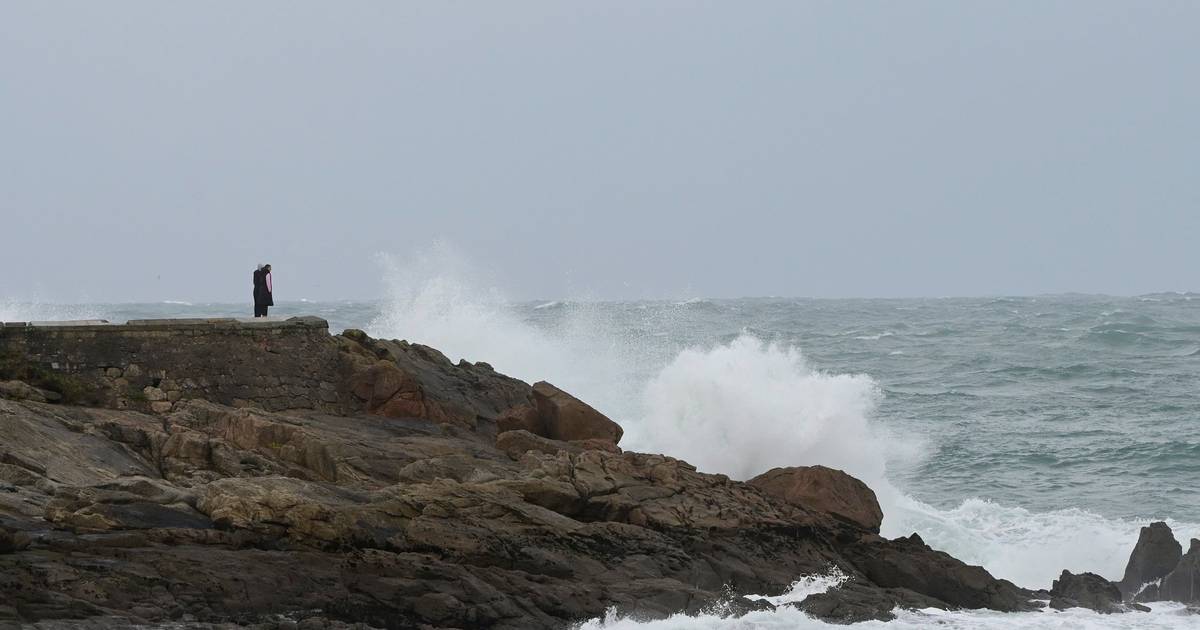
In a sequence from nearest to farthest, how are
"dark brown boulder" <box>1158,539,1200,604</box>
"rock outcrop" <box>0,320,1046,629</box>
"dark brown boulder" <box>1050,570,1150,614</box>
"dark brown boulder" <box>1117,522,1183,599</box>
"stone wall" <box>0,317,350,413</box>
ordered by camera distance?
"rock outcrop" <box>0,320,1046,629</box>
"dark brown boulder" <box>1050,570,1150,614</box>
"dark brown boulder" <box>1158,539,1200,604</box>
"dark brown boulder" <box>1117,522,1183,599</box>
"stone wall" <box>0,317,350,413</box>

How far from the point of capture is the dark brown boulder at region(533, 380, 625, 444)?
1614 centimetres

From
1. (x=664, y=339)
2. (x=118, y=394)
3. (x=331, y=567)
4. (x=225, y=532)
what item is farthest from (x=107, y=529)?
(x=664, y=339)

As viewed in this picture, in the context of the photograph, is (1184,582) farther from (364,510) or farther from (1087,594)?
(364,510)

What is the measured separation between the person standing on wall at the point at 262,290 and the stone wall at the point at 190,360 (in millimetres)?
1144

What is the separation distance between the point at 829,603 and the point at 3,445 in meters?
7.35

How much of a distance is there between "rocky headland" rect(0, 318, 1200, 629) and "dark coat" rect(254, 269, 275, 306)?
1184 mm

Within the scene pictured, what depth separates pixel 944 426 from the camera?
83.4 ft

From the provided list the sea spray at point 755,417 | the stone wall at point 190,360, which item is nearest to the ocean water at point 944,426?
the sea spray at point 755,417

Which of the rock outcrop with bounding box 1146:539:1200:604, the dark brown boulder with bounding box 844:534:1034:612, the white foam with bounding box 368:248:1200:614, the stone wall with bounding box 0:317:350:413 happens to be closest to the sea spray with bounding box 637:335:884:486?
the white foam with bounding box 368:248:1200:614

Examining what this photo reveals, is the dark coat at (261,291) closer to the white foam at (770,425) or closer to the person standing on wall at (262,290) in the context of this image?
the person standing on wall at (262,290)

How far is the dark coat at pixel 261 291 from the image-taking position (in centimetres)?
1719

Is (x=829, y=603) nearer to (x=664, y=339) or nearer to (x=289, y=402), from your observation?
(x=289, y=402)

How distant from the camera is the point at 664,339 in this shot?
1572 inches

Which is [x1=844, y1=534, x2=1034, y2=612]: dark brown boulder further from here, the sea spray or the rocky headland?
the sea spray
